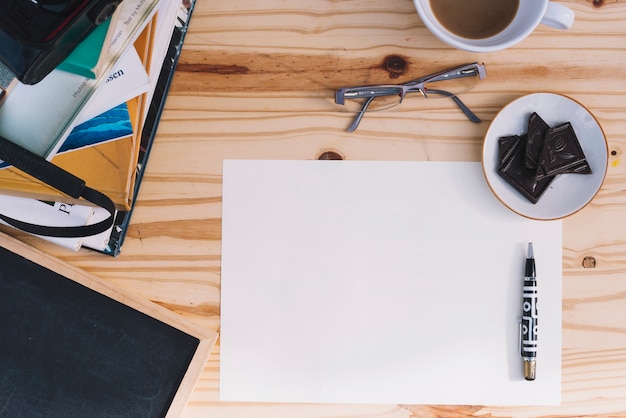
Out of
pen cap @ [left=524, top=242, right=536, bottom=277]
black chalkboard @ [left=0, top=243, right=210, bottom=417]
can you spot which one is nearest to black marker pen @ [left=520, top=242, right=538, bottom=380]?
pen cap @ [left=524, top=242, right=536, bottom=277]

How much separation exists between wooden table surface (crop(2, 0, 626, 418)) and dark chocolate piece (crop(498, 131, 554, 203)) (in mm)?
48

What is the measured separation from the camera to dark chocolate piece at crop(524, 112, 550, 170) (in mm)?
688

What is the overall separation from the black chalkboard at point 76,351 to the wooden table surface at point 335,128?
4 cm

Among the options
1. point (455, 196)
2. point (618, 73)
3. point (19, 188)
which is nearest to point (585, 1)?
point (618, 73)

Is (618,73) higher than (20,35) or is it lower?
higher

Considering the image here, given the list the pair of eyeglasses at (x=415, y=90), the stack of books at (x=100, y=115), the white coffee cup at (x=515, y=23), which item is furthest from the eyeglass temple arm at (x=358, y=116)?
the stack of books at (x=100, y=115)

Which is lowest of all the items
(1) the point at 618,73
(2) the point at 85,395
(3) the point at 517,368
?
(2) the point at 85,395

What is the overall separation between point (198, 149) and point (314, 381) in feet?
1.11

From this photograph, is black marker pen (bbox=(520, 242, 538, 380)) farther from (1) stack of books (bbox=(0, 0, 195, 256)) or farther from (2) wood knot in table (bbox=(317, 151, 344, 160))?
(1) stack of books (bbox=(0, 0, 195, 256))

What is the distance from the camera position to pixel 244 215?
74 centimetres

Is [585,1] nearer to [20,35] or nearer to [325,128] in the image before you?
[325,128]

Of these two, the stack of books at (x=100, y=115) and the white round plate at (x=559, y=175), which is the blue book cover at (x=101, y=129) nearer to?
the stack of books at (x=100, y=115)

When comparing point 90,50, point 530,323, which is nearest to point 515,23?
point 530,323

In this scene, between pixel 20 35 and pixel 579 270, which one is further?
pixel 579 270
